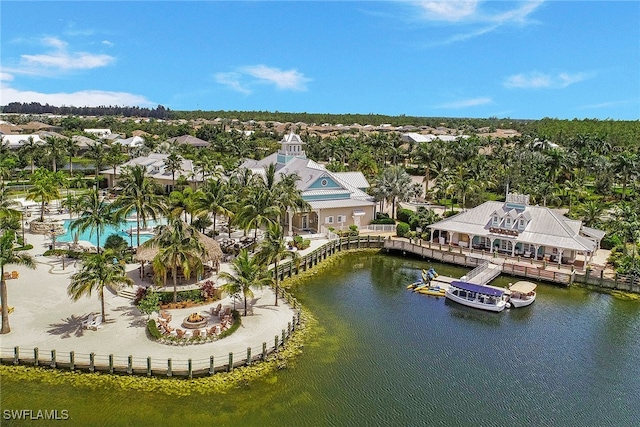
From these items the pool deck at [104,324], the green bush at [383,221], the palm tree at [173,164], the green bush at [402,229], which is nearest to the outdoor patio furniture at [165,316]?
the pool deck at [104,324]

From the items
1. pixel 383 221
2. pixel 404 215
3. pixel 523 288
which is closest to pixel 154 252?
pixel 523 288

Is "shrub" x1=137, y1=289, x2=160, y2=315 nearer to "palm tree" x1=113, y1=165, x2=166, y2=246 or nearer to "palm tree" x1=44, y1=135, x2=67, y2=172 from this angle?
"palm tree" x1=113, y1=165, x2=166, y2=246

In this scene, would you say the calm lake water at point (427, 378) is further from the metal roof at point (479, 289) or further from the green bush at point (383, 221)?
the green bush at point (383, 221)

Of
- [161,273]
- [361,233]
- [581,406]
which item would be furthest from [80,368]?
[361,233]

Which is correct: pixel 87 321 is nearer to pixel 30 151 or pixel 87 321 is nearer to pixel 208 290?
pixel 208 290

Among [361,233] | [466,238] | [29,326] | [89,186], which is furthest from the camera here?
[89,186]

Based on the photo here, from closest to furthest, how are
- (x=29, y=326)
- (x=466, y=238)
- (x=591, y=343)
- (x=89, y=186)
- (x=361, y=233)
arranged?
(x=29, y=326) → (x=591, y=343) → (x=466, y=238) → (x=361, y=233) → (x=89, y=186)

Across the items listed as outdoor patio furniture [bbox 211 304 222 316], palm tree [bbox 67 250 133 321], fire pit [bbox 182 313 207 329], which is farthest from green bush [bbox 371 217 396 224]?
palm tree [bbox 67 250 133 321]

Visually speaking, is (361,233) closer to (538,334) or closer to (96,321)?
(538,334)
